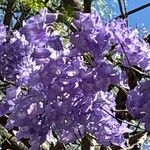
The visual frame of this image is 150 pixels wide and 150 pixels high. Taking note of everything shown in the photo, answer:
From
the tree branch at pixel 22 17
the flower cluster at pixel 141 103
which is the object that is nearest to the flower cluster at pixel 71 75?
the flower cluster at pixel 141 103

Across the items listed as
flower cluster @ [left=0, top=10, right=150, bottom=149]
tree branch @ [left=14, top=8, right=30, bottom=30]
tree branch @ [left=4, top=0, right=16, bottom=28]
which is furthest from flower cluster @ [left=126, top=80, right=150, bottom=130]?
tree branch @ [left=14, top=8, right=30, bottom=30]

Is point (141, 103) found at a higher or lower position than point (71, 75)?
lower

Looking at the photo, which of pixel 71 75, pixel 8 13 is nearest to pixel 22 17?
pixel 8 13

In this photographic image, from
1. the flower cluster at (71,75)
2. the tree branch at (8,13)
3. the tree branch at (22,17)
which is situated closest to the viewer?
the flower cluster at (71,75)

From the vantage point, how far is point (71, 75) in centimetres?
257

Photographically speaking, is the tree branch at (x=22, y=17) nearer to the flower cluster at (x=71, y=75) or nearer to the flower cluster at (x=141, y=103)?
the flower cluster at (x=71, y=75)

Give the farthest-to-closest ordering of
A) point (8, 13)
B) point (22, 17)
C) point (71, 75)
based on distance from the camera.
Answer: point (22, 17)
point (8, 13)
point (71, 75)

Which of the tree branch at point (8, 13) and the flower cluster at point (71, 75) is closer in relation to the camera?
the flower cluster at point (71, 75)

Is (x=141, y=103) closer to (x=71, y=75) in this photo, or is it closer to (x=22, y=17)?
(x=71, y=75)

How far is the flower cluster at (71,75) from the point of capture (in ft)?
8.41

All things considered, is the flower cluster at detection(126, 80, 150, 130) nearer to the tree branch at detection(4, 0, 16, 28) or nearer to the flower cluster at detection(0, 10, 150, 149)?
the flower cluster at detection(0, 10, 150, 149)

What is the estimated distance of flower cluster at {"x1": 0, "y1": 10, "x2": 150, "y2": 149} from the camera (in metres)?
2.56

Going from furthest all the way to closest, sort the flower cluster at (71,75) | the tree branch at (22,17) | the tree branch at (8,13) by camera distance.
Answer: the tree branch at (22,17)
the tree branch at (8,13)
the flower cluster at (71,75)

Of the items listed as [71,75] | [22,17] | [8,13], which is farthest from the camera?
[22,17]
